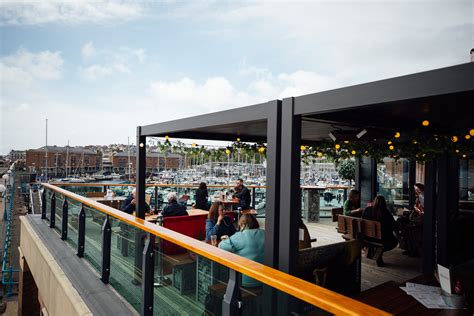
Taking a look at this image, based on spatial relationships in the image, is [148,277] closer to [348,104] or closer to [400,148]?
[348,104]

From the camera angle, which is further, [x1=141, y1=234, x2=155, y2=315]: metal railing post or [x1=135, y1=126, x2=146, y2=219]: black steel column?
[x1=135, y1=126, x2=146, y2=219]: black steel column

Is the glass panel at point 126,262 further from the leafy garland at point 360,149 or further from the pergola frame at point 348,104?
the leafy garland at point 360,149

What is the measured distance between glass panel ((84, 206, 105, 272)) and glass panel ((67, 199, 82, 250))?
1.08 feet

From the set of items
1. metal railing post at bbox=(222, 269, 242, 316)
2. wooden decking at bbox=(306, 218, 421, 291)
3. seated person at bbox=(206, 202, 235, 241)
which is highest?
metal railing post at bbox=(222, 269, 242, 316)

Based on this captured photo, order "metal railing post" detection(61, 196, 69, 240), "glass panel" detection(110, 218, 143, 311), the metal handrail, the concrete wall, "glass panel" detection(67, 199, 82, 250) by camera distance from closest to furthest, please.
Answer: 1. the metal handrail
2. "glass panel" detection(110, 218, 143, 311)
3. the concrete wall
4. "glass panel" detection(67, 199, 82, 250)
5. "metal railing post" detection(61, 196, 69, 240)

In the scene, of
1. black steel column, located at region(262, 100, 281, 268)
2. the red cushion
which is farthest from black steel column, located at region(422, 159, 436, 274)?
the red cushion

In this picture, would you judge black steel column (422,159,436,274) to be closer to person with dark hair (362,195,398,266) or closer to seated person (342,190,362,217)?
person with dark hair (362,195,398,266)

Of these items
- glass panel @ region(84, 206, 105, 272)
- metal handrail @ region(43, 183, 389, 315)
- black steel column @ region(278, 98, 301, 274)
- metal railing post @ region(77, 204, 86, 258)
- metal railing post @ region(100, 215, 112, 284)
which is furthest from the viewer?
metal railing post @ region(77, 204, 86, 258)

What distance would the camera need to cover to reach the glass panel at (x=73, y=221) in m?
Result: 4.41

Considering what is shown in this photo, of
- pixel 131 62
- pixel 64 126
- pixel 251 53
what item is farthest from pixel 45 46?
pixel 64 126

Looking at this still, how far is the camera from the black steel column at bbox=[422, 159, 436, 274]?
4793mm

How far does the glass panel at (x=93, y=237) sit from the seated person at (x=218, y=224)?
1.53 metres

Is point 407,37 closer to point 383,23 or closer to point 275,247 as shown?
point 383,23

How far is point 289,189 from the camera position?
2344 millimetres
